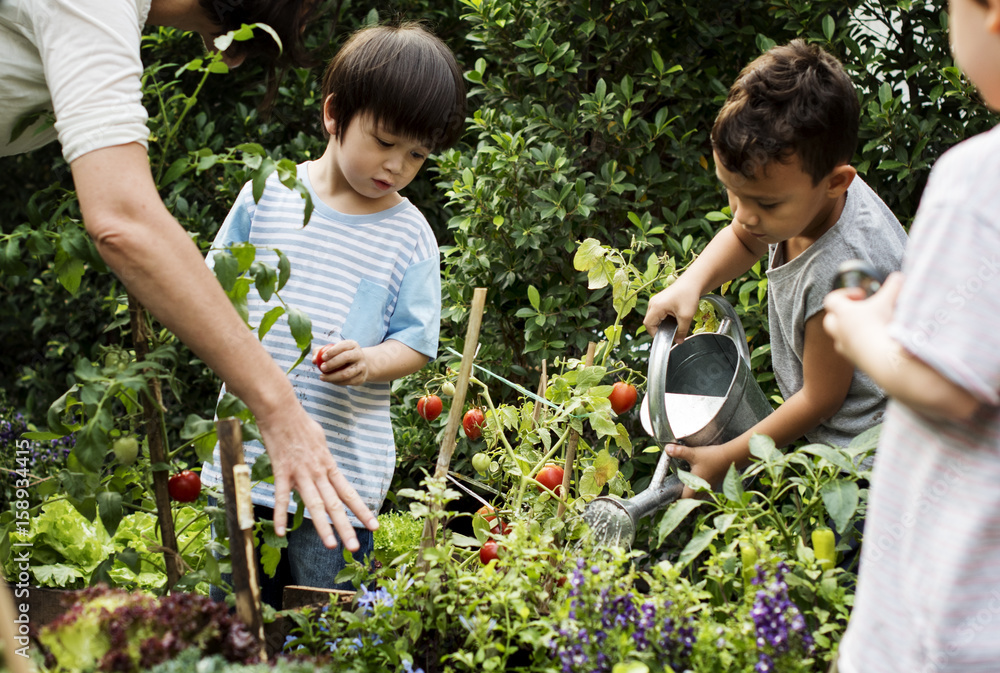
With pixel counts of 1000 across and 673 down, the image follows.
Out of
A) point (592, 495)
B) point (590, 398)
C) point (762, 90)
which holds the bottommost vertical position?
point (592, 495)

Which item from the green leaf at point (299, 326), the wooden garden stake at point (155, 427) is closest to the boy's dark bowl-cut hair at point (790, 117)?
the green leaf at point (299, 326)

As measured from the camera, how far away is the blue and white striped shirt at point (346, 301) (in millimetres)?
1750

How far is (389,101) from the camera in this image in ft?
5.51

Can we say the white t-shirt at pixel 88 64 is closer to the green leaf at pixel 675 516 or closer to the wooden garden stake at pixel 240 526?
the wooden garden stake at pixel 240 526

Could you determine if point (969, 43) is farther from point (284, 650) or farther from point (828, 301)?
point (284, 650)

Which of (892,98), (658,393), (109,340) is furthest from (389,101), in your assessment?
(109,340)

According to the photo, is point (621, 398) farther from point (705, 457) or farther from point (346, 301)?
point (346, 301)

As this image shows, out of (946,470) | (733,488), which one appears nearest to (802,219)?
(733,488)

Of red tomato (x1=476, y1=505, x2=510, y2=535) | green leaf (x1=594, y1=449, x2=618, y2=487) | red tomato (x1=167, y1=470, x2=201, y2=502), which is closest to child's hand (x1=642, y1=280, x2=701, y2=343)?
green leaf (x1=594, y1=449, x2=618, y2=487)

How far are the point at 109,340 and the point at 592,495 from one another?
10.3 ft

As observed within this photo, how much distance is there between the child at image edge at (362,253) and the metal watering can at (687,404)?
1.70ft

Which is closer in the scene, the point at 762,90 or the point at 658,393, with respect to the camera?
the point at 658,393

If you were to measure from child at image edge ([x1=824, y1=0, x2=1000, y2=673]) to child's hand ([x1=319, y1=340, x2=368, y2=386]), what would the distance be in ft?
3.11

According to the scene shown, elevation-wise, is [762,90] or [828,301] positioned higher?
[762,90]
